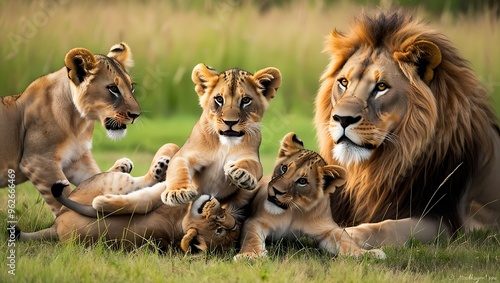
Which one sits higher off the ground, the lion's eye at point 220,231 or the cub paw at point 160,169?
the cub paw at point 160,169

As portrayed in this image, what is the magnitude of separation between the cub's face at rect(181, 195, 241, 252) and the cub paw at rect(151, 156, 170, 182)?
1.50 ft

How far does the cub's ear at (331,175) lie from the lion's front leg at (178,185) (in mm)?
584

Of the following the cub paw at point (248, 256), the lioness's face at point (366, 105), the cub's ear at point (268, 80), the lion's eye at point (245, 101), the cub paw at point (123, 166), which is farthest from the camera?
the cub paw at point (123, 166)

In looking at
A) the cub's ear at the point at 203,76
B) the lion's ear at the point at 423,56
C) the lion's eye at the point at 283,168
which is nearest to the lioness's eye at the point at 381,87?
the lion's ear at the point at 423,56

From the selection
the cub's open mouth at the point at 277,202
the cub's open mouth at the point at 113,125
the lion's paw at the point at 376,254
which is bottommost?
the lion's paw at the point at 376,254

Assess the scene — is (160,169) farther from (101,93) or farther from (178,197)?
(178,197)

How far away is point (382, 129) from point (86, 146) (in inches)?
57.6

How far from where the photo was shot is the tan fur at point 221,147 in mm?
4434

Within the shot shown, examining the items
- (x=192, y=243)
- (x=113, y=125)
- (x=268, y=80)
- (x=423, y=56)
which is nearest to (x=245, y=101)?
(x=268, y=80)

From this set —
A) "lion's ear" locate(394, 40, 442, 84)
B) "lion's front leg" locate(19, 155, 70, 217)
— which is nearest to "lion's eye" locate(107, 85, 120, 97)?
"lion's front leg" locate(19, 155, 70, 217)

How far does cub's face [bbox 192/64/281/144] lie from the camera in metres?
4.45

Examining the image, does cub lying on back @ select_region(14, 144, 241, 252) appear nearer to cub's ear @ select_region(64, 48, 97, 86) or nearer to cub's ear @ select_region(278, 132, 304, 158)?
cub's ear @ select_region(278, 132, 304, 158)

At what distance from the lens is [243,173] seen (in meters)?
4.34

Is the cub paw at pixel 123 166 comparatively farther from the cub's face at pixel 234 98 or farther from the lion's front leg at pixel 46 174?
the cub's face at pixel 234 98
